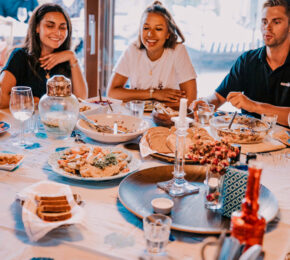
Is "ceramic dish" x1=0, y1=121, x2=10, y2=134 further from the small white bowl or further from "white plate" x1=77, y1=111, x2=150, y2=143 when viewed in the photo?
the small white bowl

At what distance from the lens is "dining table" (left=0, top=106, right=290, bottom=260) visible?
2.82 ft

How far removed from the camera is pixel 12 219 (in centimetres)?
99

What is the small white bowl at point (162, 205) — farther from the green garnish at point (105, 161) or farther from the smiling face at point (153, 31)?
the smiling face at point (153, 31)

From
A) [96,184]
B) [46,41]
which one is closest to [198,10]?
[46,41]

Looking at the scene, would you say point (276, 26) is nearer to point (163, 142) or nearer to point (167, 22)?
point (167, 22)

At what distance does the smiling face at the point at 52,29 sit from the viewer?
8.16 ft

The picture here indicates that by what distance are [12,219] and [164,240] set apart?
436 millimetres

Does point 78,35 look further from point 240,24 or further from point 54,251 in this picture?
point 54,251

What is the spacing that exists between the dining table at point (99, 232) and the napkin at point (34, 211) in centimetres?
3

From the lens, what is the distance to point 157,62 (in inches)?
113

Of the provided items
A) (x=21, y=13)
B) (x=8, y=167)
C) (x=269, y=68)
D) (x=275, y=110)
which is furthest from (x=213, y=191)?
(x=21, y=13)

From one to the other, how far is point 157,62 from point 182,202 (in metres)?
1.93

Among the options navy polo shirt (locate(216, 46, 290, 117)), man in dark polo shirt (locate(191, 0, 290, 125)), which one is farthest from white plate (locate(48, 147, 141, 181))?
navy polo shirt (locate(216, 46, 290, 117))

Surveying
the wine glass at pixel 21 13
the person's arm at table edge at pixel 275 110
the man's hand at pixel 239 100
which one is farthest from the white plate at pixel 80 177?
the wine glass at pixel 21 13
